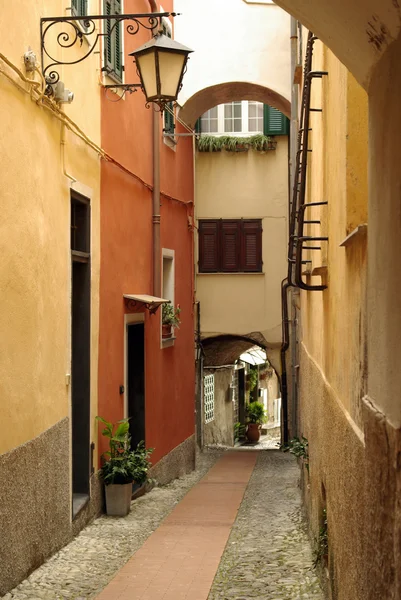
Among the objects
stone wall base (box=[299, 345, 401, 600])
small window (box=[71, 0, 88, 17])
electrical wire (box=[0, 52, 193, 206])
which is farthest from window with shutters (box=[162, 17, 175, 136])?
stone wall base (box=[299, 345, 401, 600])

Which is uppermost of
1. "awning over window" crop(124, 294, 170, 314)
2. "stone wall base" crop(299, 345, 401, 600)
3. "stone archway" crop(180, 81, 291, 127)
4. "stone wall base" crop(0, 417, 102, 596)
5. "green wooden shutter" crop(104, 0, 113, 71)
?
"stone archway" crop(180, 81, 291, 127)

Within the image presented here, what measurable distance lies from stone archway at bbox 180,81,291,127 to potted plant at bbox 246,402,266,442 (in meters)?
12.7

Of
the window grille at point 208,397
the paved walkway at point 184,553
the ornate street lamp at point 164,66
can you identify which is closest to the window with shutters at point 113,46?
the ornate street lamp at point 164,66

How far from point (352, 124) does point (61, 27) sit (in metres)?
5.01

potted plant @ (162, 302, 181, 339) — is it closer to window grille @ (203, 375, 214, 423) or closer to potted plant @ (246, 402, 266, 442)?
window grille @ (203, 375, 214, 423)

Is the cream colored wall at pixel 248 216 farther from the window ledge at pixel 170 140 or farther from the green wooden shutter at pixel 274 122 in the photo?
the window ledge at pixel 170 140

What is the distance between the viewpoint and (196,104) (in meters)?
19.0

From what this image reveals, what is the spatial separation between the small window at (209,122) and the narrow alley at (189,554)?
33.7 ft

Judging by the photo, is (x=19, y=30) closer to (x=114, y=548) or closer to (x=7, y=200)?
(x=7, y=200)

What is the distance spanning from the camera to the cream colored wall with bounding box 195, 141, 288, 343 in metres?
21.7

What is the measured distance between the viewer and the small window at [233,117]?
21984 millimetres

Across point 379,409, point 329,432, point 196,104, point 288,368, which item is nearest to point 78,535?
point 329,432

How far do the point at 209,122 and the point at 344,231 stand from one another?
55.6ft

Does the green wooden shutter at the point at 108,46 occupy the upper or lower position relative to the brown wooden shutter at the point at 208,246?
upper
